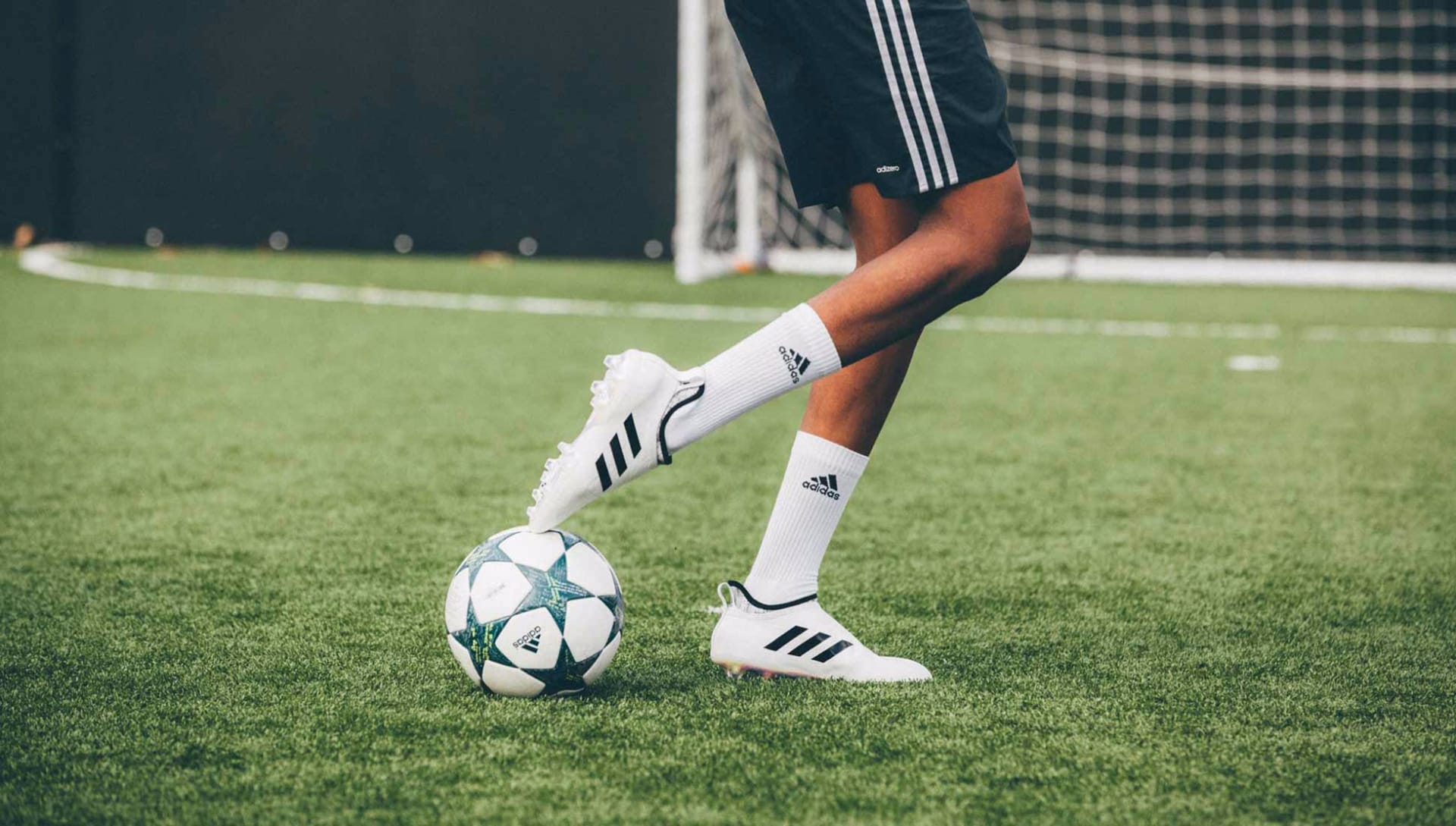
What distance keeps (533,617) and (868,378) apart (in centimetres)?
55

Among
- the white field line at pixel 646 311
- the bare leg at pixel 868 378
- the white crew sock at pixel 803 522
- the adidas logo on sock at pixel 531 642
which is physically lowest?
the white field line at pixel 646 311

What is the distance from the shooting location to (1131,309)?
7.91m

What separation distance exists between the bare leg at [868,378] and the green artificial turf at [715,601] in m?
0.33

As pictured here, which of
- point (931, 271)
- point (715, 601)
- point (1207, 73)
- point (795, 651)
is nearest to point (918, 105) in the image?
point (931, 271)

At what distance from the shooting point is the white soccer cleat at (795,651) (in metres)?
1.94

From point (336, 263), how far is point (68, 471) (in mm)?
6901

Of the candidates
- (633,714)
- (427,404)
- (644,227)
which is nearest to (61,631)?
(633,714)

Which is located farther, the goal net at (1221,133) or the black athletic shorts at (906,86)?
the goal net at (1221,133)

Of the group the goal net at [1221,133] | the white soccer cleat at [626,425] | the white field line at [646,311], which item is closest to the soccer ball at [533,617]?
the white soccer cleat at [626,425]

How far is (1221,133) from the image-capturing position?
10.6 meters

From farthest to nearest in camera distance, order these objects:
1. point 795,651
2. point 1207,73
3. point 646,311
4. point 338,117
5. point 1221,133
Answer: point 338,117 < point 1221,133 < point 1207,73 < point 646,311 < point 795,651

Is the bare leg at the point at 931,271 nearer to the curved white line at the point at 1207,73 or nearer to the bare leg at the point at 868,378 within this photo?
the bare leg at the point at 868,378

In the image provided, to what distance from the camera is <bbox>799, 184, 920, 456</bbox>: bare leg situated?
79.2 inches

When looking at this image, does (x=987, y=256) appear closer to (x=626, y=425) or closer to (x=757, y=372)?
(x=757, y=372)
